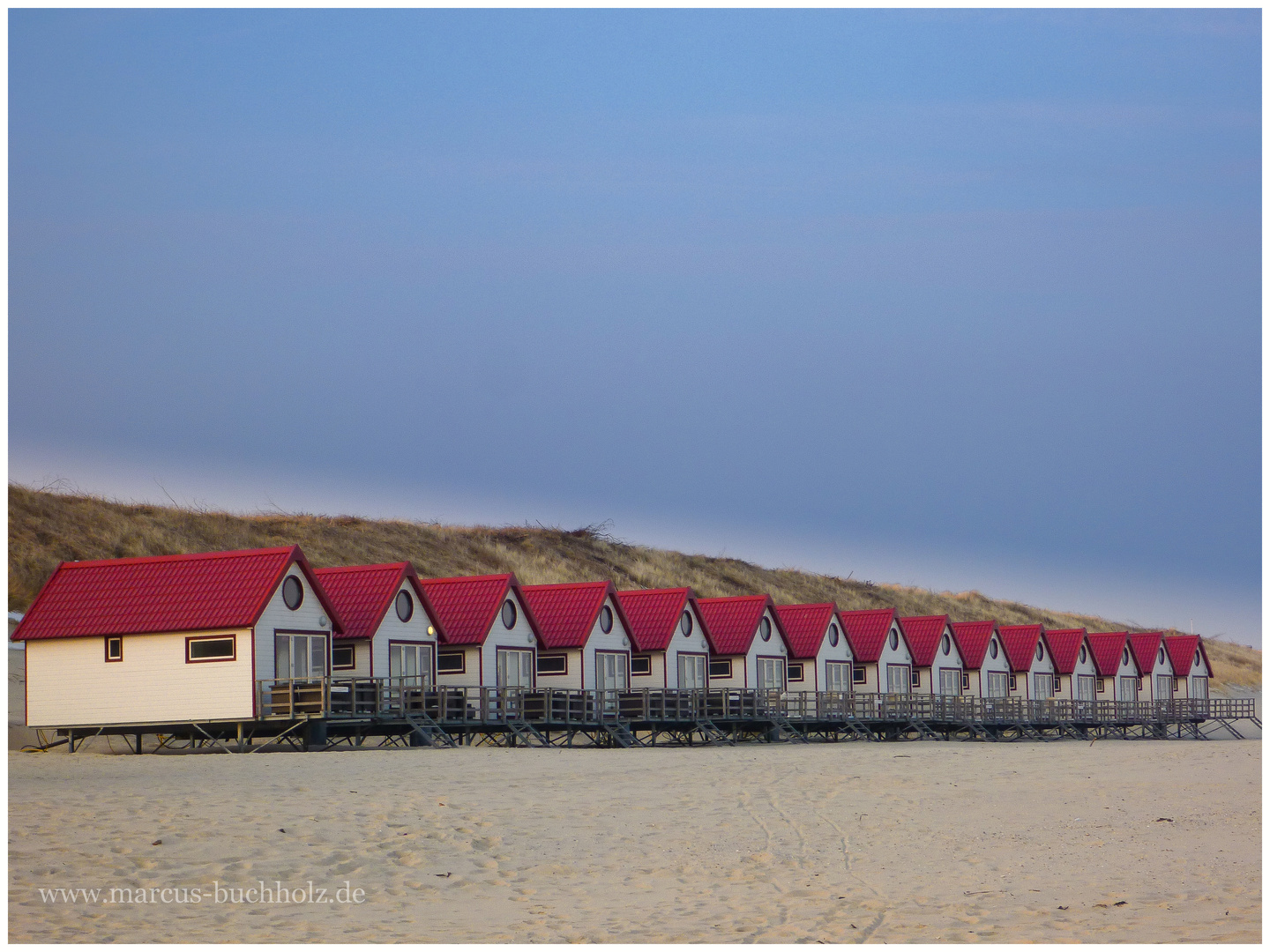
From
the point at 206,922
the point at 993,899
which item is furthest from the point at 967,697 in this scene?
the point at 206,922

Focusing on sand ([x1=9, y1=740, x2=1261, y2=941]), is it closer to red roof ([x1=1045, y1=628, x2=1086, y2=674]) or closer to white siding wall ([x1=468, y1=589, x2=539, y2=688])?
white siding wall ([x1=468, y1=589, x2=539, y2=688])

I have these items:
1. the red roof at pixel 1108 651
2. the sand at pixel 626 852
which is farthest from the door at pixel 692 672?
the red roof at pixel 1108 651

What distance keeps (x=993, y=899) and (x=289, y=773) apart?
13074mm

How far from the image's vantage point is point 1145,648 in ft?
224

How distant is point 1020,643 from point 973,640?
4.27 m

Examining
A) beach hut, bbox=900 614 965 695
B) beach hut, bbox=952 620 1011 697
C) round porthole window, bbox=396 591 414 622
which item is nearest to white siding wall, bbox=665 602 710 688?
round porthole window, bbox=396 591 414 622

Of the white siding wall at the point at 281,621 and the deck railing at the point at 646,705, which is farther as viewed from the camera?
the deck railing at the point at 646,705

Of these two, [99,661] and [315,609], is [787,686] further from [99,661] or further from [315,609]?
[99,661]

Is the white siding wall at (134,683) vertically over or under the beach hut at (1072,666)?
over

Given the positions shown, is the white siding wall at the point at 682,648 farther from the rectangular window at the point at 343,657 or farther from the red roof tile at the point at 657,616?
the rectangular window at the point at 343,657

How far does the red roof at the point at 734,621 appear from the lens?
149ft

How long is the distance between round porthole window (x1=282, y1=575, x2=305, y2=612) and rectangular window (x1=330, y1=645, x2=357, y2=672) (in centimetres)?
229

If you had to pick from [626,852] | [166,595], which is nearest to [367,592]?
[166,595]

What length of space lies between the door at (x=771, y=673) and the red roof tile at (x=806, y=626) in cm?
95
